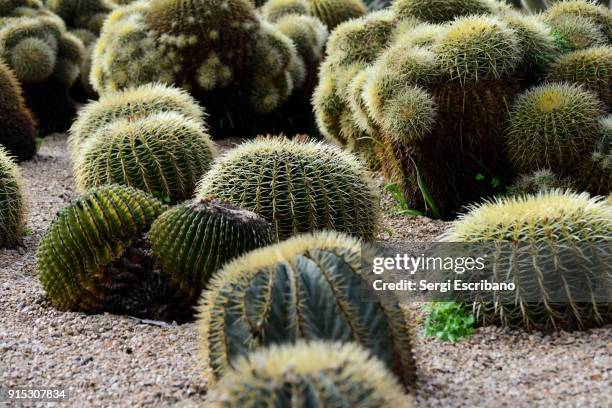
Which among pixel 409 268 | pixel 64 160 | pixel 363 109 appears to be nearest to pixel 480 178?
pixel 363 109

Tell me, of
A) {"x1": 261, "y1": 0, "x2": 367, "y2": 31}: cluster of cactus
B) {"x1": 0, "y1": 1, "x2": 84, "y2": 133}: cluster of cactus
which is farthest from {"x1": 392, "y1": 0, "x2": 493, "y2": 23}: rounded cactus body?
{"x1": 0, "y1": 1, "x2": 84, "y2": 133}: cluster of cactus

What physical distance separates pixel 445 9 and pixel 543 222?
294 cm

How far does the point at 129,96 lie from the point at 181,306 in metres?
2.40

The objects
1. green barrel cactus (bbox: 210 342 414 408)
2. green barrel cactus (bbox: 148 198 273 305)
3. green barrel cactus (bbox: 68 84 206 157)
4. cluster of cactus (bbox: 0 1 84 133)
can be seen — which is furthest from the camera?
cluster of cactus (bbox: 0 1 84 133)

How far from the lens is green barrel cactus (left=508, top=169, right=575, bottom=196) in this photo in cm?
507

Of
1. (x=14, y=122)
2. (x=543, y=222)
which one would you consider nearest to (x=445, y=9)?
(x=543, y=222)

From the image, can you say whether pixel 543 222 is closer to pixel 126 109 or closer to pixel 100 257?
pixel 100 257

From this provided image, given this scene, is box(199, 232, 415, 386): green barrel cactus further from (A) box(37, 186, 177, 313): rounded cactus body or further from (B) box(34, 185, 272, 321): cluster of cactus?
(A) box(37, 186, 177, 313): rounded cactus body

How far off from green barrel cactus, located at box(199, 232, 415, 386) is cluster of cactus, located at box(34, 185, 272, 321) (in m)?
0.95

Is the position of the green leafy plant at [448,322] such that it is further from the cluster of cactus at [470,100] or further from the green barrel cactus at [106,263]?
the cluster of cactus at [470,100]

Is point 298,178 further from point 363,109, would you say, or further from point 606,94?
point 606,94

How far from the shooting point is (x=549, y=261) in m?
3.51

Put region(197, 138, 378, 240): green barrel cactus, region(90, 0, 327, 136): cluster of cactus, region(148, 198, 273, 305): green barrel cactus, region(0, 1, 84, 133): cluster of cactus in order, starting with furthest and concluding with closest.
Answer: region(0, 1, 84, 133): cluster of cactus < region(90, 0, 327, 136): cluster of cactus < region(197, 138, 378, 240): green barrel cactus < region(148, 198, 273, 305): green barrel cactus

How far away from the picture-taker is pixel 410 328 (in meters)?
A: 3.06
